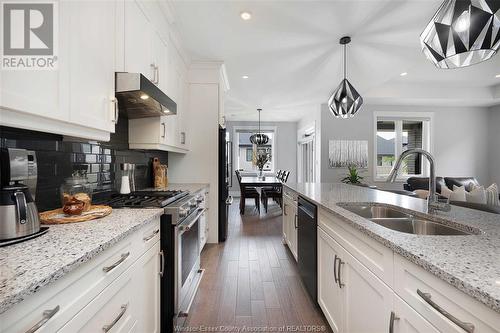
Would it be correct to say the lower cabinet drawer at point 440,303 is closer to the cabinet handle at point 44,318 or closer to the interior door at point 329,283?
the interior door at point 329,283

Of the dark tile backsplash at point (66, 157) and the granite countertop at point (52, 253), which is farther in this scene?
the dark tile backsplash at point (66, 157)

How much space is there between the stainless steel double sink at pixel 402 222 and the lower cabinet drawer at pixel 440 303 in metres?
0.54

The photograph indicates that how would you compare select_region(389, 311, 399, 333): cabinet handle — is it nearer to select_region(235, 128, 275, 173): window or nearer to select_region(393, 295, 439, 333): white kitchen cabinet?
select_region(393, 295, 439, 333): white kitchen cabinet

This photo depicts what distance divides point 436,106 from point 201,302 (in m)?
6.77

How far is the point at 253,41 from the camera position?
2883 mm

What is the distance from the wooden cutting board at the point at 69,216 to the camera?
112cm

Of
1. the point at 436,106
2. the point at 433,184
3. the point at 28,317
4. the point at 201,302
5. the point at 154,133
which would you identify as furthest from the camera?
the point at 436,106

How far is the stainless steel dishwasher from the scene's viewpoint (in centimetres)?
186

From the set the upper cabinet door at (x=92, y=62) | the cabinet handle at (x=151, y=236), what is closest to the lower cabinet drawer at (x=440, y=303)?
the cabinet handle at (x=151, y=236)

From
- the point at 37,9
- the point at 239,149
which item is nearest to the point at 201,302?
the point at 37,9

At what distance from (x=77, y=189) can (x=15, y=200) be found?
66 centimetres

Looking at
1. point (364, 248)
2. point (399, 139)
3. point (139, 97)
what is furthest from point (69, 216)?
point (399, 139)

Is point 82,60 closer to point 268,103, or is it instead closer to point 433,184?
point 433,184

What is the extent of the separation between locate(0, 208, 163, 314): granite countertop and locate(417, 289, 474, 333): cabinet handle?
3.60 feet
